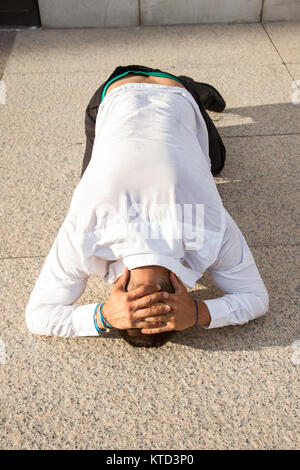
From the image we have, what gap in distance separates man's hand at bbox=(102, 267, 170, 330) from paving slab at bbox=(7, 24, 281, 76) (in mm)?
3263

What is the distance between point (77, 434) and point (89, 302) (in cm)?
74

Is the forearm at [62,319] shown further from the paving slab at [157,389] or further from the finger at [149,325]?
the finger at [149,325]

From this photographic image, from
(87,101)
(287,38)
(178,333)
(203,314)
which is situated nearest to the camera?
(203,314)

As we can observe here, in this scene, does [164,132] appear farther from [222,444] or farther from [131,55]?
[131,55]

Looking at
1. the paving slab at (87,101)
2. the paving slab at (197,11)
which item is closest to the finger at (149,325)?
the paving slab at (87,101)

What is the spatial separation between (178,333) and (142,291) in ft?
1.64

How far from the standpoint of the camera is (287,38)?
5488mm

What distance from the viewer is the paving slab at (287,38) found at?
16.9 feet

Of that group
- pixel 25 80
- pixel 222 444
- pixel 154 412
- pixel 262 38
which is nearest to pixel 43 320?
pixel 154 412

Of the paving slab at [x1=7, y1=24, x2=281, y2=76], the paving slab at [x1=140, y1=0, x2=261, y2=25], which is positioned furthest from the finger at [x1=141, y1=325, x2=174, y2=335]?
the paving slab at [x1=140, y1=0, x2=261, y2=25]

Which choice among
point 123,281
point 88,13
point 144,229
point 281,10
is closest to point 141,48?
point 88,13

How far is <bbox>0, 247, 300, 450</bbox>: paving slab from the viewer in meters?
2.19

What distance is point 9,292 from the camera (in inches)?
112

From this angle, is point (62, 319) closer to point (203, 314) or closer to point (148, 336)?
point (148, 336)
